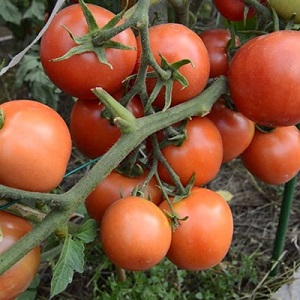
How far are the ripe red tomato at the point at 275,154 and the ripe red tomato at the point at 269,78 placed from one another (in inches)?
6.2

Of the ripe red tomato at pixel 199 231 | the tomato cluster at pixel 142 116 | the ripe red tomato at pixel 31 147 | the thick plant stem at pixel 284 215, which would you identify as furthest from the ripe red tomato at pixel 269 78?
the thick plant stem at pixel 284 215

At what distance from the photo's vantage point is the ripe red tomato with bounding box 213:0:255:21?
78 cm

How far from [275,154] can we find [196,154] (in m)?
0.20

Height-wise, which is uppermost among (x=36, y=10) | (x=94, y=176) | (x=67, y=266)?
(x=94, y=176)

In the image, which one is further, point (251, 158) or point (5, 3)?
point (5, 3)

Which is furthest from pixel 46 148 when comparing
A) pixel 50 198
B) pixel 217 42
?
pixel 217 42

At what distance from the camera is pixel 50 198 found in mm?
551

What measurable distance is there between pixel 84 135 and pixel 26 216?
5.4 inches

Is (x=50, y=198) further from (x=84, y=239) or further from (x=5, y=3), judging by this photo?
(x=5, y=3)

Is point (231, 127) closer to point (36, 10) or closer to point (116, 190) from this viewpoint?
point (116, 190)

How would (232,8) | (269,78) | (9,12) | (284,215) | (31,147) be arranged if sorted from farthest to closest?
(9,12), (284,215), (232,8), (269,78), (31,147)

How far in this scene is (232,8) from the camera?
31.1 inches

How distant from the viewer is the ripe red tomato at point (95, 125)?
71 centimetres

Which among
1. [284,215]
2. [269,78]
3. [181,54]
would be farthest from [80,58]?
[284,215]
